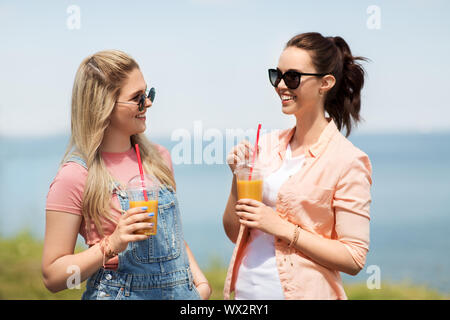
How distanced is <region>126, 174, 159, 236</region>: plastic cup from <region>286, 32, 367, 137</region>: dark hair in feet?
4.04

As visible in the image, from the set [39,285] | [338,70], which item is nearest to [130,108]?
[338,70]

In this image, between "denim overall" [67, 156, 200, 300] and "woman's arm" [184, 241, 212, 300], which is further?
"woman's arm" [184, 241, 212, 300]

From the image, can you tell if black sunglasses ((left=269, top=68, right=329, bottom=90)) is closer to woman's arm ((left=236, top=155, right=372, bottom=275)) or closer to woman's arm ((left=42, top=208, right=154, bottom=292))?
woman's arm ((left=236, top=155, right=372, bottom=275))

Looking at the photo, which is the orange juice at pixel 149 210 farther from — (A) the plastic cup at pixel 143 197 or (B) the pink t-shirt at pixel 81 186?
(B) the pink t-shirt at pixel 81 186

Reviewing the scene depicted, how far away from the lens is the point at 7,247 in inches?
301

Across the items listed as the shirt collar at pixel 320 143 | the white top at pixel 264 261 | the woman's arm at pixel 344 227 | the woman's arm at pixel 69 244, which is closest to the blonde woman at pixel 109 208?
the woman's arm at pixel 69 244

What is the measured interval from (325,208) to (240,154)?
614 mm

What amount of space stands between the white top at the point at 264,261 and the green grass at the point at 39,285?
3675 millimetres

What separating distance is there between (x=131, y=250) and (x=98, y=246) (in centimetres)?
23

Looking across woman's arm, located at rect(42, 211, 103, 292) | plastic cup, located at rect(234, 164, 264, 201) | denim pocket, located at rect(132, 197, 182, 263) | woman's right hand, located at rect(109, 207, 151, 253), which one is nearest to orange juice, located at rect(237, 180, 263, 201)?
plastic cup, located at rect(234, 164, 264, 201)

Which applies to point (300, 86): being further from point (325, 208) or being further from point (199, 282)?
point (199, 282)

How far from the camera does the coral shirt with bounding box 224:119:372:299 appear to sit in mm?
2549
